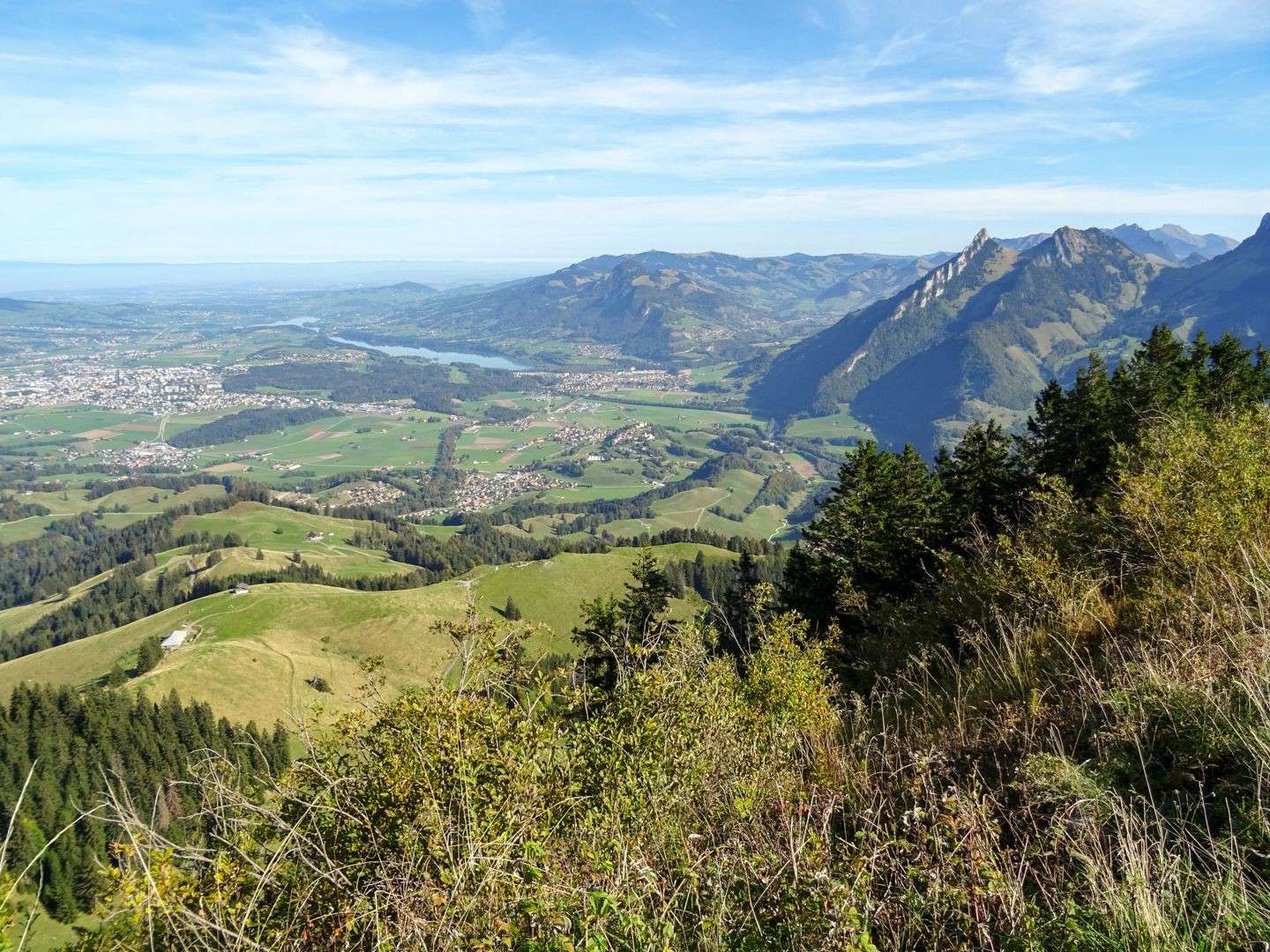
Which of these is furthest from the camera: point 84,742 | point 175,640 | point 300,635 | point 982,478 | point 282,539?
point 282,539

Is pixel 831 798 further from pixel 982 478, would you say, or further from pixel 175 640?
pixel 175 640

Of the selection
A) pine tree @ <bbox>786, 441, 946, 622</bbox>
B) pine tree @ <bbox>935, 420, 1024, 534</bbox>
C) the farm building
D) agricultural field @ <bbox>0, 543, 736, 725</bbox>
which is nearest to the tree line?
agricultural field @ <bbox>0, 543, 736, 725</bbox>

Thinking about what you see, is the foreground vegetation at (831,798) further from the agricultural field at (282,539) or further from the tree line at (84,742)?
the agricultural field at (282,539)

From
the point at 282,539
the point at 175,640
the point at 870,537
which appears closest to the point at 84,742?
the point at 175,640

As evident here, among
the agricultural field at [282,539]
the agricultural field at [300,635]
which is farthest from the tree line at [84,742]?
the agricultural field at [282,539]

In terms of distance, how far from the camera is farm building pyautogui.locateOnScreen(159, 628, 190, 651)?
9875 centimetres

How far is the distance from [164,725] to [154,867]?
261 feet

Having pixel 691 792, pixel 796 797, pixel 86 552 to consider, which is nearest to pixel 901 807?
pixel 796 797

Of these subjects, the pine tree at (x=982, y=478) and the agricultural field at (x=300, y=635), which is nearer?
the pine tree at (x=982, y=478)

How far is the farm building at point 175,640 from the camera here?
324 feet

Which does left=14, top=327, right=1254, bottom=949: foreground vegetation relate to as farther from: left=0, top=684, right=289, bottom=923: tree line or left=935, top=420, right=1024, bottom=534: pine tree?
left=0, top=684, right=289, bottom=923: tree line

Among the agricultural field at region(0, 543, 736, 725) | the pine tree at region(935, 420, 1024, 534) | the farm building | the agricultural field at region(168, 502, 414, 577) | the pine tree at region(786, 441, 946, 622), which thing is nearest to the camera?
the pine tree at region(786, 441, 946, 622)

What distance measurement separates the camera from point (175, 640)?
10150 centimetres

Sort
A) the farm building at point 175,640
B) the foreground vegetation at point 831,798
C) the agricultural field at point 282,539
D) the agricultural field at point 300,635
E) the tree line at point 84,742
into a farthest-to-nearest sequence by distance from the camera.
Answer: the agricultural field at point 282,539 < the farm building at point 175,640 < the agricultural field at point 300,635 < the tree line at point 84,742 < the foreground vegetation at point 831,798
